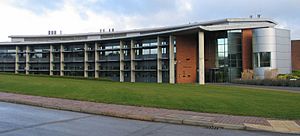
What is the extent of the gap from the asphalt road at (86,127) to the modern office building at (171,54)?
40.0 m

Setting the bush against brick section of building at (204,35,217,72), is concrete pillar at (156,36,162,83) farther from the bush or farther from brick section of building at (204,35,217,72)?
the bush

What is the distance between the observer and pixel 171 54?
59.2 metres

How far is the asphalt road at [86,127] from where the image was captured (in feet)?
28.4

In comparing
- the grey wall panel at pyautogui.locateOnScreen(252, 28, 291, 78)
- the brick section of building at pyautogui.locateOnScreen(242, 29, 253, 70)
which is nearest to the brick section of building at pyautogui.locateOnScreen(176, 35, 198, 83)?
the brick section of building at pyautogui.locateOnScreen(242, 29, 253, 70)

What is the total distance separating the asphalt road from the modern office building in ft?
131

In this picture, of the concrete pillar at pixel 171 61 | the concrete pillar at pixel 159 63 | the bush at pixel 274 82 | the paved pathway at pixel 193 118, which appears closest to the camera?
the paved pathway at pixel 193 118

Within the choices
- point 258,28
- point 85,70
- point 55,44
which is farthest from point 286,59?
point 55,44

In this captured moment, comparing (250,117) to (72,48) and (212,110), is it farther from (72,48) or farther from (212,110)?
(72,48)

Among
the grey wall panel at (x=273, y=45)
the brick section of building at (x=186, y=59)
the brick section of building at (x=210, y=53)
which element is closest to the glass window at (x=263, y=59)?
the grey wall panel at (x=273, y=45)

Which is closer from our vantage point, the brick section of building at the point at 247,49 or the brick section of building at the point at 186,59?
the brick section of building at the point at 247,49

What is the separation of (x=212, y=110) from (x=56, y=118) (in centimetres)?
604

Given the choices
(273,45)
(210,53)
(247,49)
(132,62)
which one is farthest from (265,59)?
(132,62)

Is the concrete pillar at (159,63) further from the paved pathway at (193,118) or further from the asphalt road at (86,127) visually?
the asphalt road at (86,127)

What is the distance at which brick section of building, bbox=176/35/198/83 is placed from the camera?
195 feet
